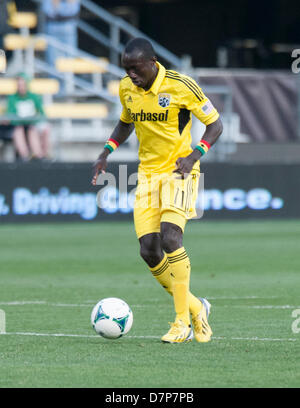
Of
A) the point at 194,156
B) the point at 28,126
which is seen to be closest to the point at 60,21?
the point at 28,126

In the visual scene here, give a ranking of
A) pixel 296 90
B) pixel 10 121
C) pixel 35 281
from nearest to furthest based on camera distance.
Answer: pixel 35 281 < pixel 10 121 < pixel 296 90

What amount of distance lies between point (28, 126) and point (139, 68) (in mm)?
13632

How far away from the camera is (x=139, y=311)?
365 inches

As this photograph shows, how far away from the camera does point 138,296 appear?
1046 centimetres

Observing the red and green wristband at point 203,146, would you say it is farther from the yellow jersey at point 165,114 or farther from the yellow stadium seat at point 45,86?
the yellow stadium seat at point 45,86

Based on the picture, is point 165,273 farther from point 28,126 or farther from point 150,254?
Answer: point 28,126

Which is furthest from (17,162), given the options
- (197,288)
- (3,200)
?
(197,288)

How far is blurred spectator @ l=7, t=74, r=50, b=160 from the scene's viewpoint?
20844 millimetres

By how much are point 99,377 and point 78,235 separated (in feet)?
38.6

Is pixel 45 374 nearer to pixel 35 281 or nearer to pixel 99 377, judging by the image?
pixel 99 377

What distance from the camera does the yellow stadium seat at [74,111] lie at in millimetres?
23203

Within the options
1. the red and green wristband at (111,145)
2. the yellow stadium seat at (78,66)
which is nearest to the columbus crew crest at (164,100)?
the red and green wristband at (111,145)

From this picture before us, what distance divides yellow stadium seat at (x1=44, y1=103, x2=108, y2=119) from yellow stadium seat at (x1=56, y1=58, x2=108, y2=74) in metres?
1.22
